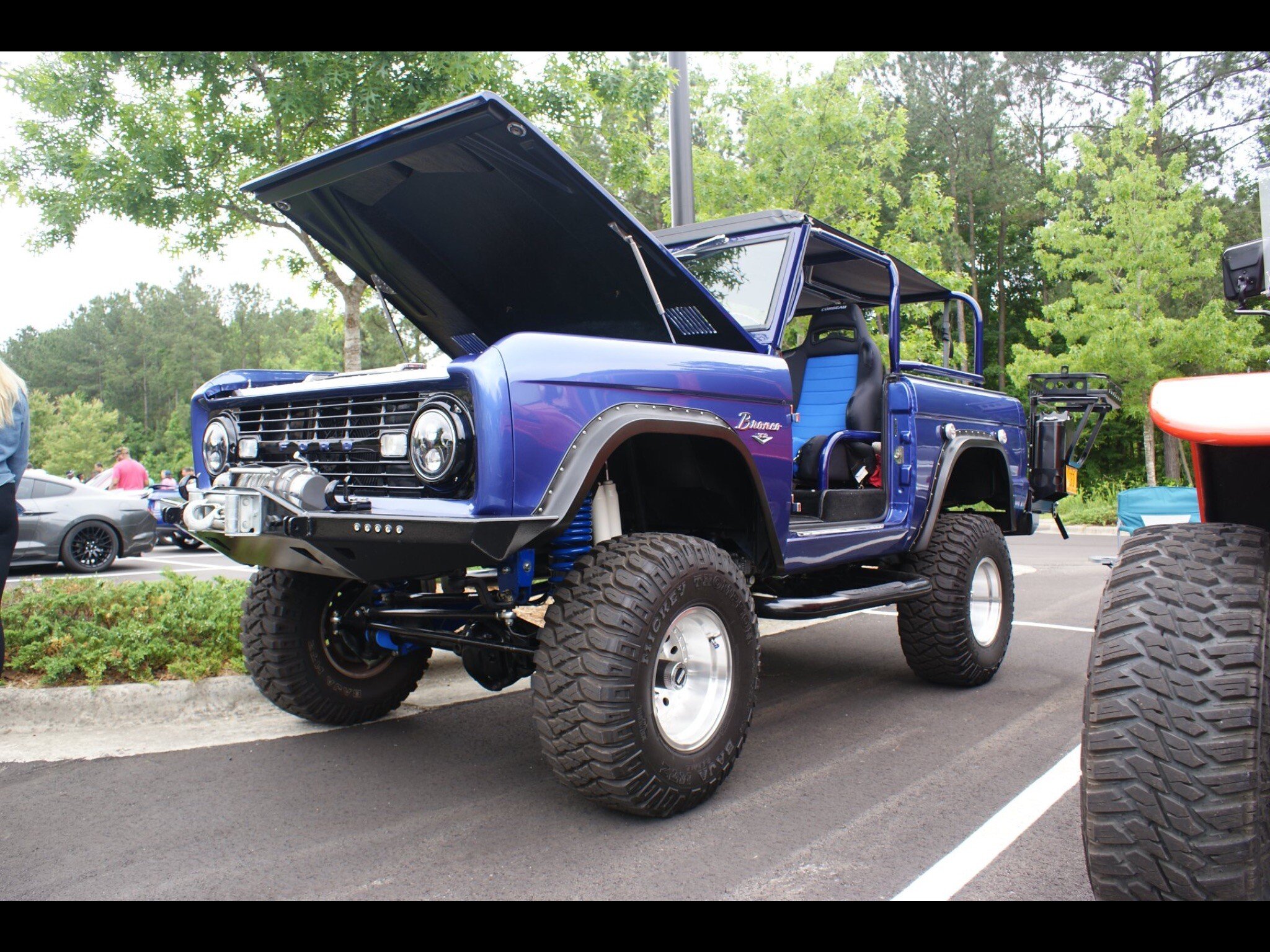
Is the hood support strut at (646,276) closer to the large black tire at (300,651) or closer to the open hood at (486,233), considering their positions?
the open hood at (486,233)

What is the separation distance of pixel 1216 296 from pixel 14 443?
23.3 meters

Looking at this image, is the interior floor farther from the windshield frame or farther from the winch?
the winch

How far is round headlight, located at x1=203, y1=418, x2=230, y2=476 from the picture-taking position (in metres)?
3.78

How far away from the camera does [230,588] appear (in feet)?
19.5

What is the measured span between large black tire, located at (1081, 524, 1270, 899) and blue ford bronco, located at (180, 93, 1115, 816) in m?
1.45

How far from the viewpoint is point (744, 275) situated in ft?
15.8

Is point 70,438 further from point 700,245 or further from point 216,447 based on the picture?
point 700,245

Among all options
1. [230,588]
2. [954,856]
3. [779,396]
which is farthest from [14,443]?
[954,856]

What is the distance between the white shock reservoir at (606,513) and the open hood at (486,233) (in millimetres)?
956

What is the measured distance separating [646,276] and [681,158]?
490 cm

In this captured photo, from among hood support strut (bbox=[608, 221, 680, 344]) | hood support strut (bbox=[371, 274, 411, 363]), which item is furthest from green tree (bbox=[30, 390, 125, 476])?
hood support strut (bbox=[608, 221, 680, 344])

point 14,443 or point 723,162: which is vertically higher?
point 723,162

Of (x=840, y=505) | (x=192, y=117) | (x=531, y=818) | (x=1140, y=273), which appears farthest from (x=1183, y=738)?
(x=1140, y=273)
